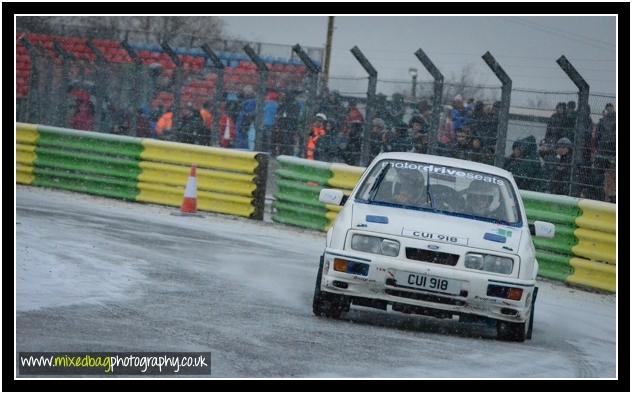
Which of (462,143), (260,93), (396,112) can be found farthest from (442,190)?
(260,93)

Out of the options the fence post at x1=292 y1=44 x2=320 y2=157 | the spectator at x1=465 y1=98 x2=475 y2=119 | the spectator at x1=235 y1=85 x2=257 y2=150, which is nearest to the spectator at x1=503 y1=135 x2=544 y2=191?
the spectator at x1=465 y1=98 x2=475 y2=119

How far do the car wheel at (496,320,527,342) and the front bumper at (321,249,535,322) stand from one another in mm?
142

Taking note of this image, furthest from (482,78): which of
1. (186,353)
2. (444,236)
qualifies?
(186,353)

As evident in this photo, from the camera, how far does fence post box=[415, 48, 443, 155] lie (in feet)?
53.0

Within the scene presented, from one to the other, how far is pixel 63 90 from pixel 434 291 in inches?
588

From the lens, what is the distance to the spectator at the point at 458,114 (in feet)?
52.5

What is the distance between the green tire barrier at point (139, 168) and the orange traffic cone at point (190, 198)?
28cm

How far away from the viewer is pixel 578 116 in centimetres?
1482

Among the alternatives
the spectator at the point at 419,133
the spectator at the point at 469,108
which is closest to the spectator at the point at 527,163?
the spectator at the point at 469,108

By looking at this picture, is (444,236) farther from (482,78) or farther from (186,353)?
(482,78)

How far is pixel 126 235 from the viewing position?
46.2ft

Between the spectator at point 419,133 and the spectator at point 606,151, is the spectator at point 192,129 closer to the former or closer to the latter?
the spectator at point 419,133

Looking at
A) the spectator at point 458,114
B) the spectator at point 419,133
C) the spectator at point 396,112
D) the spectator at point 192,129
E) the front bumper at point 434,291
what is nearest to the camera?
the front bumper at point 434,291

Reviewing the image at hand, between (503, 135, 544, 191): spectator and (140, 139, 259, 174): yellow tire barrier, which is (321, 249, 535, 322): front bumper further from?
(140, 139, 259, 174): yellow tire barrier
